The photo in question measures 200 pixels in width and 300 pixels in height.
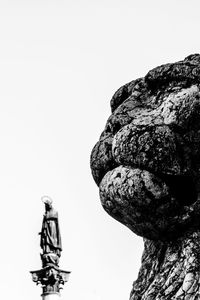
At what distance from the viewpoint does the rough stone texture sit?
4676 millimetres

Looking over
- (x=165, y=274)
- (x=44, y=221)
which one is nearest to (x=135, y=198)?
(x=165, y=274)

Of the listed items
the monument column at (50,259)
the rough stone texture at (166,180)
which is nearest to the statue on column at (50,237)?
the monument column at (50,259)

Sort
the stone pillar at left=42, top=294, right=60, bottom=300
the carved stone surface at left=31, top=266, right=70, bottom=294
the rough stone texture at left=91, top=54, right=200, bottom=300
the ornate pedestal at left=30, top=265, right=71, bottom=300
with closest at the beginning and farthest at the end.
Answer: the rough stone texture at left=91, top=54, right=200, bottom=300 < the stone pillar at left=42, top=294, right=60, bottom=300 < the ornate pedestal at left=30, top=265, right=71, bottom=300 < the carved stone surface at left=31, top=266, right=70, bottom=294

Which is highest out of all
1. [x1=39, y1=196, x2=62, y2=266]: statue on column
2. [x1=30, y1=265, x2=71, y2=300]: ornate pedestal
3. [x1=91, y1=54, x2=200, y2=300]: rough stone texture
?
[x1=39, y1=196, x2=62, y2=266]: statue on column

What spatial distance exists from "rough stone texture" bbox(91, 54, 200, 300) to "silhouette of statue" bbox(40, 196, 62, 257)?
28892 millimetres

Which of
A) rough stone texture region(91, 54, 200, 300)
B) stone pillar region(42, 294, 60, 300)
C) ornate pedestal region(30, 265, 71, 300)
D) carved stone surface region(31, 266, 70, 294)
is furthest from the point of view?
carved stone surface region(31, 266, 70, 294)

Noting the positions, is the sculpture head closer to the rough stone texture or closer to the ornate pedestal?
the rough stone texture

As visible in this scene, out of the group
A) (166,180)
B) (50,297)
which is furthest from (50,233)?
(166,180)

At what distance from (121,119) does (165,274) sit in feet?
3.15

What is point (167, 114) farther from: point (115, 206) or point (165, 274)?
point (165, 274)

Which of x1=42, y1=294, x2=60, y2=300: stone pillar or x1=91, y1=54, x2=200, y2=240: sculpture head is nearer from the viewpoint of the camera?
x1=91, y1=54, x2=200, y2=240: sculpture head

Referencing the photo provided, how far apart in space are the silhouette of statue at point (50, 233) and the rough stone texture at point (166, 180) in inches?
1137

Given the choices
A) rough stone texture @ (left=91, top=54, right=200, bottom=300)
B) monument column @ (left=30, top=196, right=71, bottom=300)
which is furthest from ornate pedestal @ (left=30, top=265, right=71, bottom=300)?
rough stone texture @ (left=91, top=54, right=200, bottom=300)

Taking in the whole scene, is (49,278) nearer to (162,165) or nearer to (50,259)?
(50,259)
